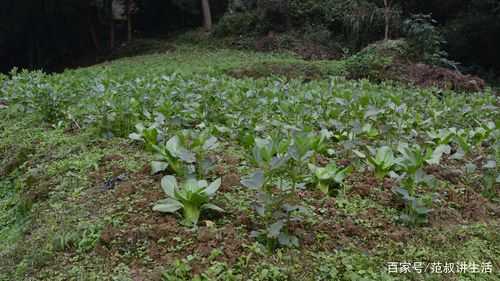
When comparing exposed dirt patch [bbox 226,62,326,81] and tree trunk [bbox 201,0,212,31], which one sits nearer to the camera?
exposed dirt patch [bbox 226,62,326,81]

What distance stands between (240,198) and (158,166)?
21.3 inches

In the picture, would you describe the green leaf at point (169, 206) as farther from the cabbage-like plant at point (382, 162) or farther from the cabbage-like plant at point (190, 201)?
the cabbage-like plant at point (382, 162)

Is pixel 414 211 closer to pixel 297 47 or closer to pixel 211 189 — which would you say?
pixel 211 189

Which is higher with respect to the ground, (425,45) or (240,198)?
(425,45)

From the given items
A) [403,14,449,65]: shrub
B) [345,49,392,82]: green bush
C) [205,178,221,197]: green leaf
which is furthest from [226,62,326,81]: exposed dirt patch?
[205,178,221,197]: green leaf

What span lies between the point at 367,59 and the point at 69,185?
26.4 feet

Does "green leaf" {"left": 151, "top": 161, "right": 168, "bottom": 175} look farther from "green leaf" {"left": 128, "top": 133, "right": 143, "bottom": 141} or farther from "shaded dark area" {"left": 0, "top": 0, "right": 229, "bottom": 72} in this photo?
"shaded dark area" {"left": 0, "top": 0, "right": 229, "bottom": 72}

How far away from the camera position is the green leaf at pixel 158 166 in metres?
2.67

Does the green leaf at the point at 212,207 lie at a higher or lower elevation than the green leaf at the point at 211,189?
lower

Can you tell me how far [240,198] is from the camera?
8.08 feet

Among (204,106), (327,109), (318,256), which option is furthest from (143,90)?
(318,256)

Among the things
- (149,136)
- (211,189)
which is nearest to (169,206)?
(211,189)

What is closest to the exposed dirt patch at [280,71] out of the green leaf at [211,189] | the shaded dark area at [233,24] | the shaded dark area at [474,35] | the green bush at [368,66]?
the green bush at [368,66]

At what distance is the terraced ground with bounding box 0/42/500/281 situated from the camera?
2008 millimetres
